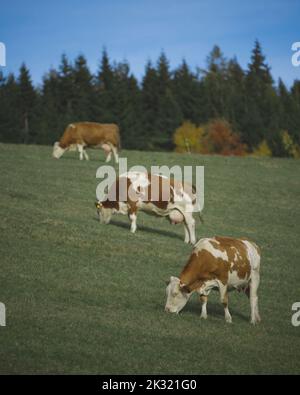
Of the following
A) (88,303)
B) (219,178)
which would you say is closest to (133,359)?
(88,303)

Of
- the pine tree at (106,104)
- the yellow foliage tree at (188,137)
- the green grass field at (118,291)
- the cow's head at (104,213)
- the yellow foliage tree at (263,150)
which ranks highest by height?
the pine tree at (106,104)

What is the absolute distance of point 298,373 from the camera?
40.6 ft

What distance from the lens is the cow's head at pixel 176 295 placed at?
49.3ft

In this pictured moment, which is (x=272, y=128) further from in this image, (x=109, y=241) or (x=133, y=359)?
(x=133, y=359)

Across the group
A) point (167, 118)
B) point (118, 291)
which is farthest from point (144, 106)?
point (118, 291)

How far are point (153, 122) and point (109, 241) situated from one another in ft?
209

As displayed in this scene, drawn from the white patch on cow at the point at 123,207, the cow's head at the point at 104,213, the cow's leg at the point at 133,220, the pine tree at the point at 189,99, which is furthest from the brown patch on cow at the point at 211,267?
the pine tree at the point at 189,99

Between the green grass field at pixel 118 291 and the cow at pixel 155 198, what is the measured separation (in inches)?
29.3

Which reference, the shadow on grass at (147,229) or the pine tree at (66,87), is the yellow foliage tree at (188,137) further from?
the shadow on grass at (147,229)

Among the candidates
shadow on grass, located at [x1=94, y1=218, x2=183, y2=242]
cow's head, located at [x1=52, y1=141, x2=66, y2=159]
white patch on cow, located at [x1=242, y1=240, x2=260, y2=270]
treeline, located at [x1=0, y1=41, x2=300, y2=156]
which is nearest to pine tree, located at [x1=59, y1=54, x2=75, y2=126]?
treeline, located at [x1=0, y1=41, x2=300, y2=156]

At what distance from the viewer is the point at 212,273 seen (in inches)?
588

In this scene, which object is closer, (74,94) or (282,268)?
(282,268)

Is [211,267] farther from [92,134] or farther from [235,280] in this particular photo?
[92,134]

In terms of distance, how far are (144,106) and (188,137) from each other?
729 centimetres
